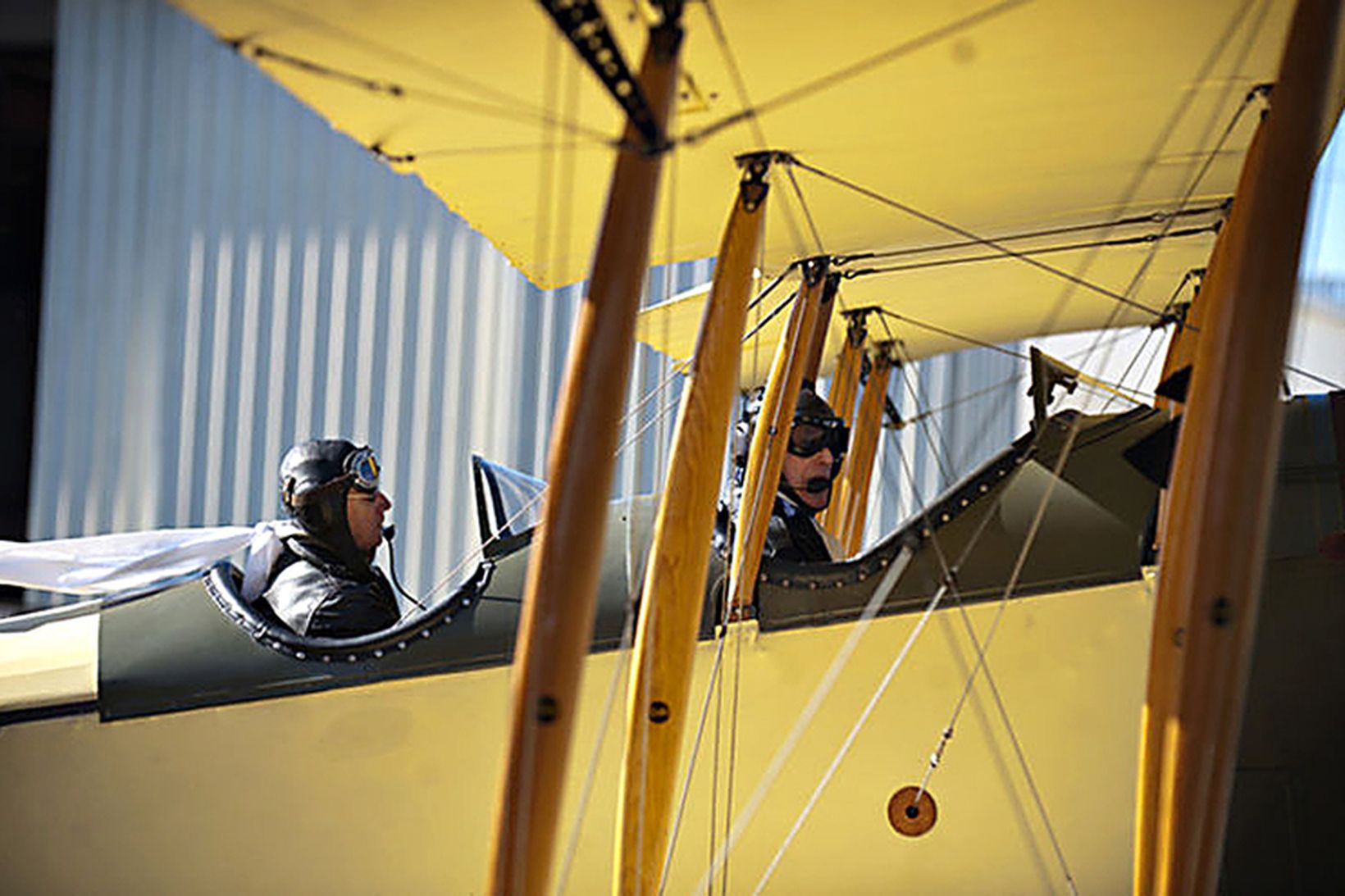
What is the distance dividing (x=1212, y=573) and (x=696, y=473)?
39.1 inches

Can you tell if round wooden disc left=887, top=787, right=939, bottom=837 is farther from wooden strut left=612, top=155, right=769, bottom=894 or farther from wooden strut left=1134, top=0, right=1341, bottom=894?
wooden strut left=1134, top=0, right=1341, bottom=894

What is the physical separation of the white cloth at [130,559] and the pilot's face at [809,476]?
1358 mm

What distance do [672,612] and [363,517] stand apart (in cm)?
139

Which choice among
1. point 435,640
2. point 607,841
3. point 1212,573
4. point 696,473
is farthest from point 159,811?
point 1212,573

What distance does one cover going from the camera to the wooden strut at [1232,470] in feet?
6.23

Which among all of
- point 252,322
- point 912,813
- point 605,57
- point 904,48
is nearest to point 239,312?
point 252,322

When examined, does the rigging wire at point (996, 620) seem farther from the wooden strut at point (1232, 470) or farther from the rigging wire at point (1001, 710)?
the wooden strut at point (1232, 470)

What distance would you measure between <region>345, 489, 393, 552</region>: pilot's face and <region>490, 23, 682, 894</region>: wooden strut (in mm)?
1853

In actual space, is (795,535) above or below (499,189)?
below

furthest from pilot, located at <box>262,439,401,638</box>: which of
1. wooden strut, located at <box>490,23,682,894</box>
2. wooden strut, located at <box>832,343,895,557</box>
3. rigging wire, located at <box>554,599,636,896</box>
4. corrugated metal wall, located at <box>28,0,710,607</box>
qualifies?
corrugated metal wall, located at <box>28,0,710,607</box>

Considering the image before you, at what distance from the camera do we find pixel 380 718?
10.5 feet

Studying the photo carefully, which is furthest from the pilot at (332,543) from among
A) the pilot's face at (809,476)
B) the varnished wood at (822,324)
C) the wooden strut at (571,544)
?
the wooden strut at (571,544)

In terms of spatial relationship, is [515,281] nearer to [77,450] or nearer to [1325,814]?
[77,450]

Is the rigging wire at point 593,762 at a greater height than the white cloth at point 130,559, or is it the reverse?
the white cloth at point 130,559
